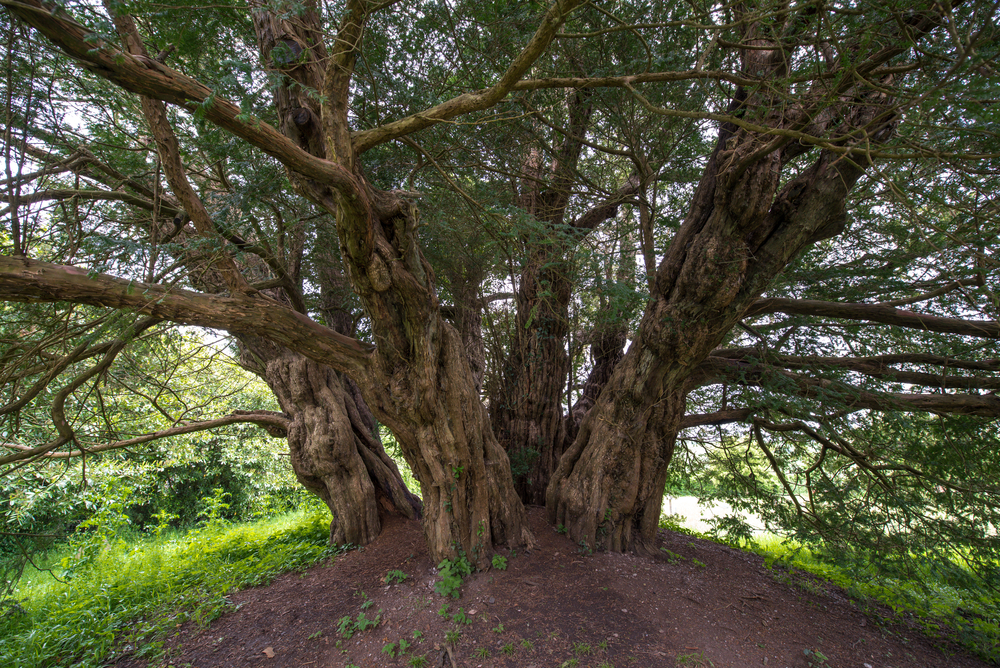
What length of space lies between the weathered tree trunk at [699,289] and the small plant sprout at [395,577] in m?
1.51

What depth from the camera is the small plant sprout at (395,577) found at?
3.86 meters

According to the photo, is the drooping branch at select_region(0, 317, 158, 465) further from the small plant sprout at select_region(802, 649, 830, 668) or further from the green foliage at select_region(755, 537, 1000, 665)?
the green foliage at select_region(755, 537, 1000, 665)

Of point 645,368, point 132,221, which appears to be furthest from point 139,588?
point 645,368

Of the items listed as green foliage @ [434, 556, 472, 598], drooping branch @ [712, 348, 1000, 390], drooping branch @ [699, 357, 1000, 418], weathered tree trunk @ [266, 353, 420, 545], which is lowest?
green foliage @ [434, 556, 472, 598]

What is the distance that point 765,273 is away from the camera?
11.3ft

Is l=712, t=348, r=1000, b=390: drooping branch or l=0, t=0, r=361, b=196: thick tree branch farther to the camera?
l=712, t=348, r=1000, b=390: drooping branch

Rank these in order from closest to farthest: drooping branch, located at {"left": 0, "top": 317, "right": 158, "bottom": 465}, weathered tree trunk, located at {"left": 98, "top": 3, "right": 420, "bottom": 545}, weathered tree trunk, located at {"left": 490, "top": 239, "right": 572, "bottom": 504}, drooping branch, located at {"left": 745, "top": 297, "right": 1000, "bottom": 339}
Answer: drooping branch, located at {"left": 0, "top": 317, "right": 158, "bottom": 465}
drooping branch, located at {"left": 745, "top": 297, "right": 1000, "bottom": 339}
weathered tree trunk, located at {"left": 98, "top": 3, "right": 420, "bottom": 545}
weathered tree trunk, located at {"left": 490, "top": 239, "right": 572, "bottom": 504}

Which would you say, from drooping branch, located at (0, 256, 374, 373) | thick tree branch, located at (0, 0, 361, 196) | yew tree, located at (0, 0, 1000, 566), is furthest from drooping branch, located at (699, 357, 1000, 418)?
thick tree branch, located at (0, 0, 361, 196)

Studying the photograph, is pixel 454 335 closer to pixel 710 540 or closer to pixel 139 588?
pixel 139 588

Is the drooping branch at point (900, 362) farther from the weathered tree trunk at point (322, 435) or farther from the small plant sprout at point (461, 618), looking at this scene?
the weathered tree trunk at point (322, 435)

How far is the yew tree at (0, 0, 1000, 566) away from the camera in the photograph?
8.46 ft

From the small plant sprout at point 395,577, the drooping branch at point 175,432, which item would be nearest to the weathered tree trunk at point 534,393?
the small plant sprout at point 395,577

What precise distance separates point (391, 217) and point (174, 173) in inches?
51.7

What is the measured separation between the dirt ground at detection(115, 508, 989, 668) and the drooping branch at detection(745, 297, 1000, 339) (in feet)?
7.98
